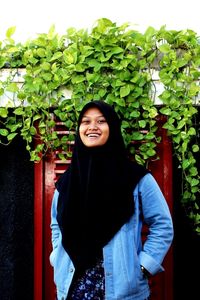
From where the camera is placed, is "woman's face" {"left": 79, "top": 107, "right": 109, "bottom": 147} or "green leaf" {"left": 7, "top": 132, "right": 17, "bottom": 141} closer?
"woman's face" {"left": 79, "top": 107, "right": 109, "bottom": 147}

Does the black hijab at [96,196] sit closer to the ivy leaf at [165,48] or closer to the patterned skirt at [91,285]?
the patterned skirt at [91,285]

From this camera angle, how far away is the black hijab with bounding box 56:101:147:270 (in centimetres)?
238

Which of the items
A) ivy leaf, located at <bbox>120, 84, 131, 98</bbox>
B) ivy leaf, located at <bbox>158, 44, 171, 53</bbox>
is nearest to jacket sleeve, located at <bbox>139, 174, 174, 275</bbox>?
ivy leaf, located at <bbox>120, 84, 131, 98</bbox>

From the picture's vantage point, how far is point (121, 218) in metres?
2.39

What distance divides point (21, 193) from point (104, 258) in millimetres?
1171

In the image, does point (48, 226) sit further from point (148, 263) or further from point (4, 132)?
point (148, 263)

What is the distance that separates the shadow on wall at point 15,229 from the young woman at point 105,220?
2.62ft

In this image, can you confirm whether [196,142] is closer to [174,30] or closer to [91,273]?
[174,30]

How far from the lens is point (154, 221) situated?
2451mm

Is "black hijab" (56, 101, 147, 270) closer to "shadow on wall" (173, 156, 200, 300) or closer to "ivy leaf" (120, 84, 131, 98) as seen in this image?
"ivy leaf" (120, 84, 131, 98)

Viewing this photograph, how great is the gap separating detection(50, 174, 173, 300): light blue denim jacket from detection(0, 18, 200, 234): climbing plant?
63cm

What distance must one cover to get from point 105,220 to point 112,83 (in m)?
1.01

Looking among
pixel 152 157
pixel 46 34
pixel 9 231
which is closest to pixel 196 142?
pixel 152 157

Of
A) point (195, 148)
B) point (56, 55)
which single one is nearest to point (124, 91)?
point (56, 55)
